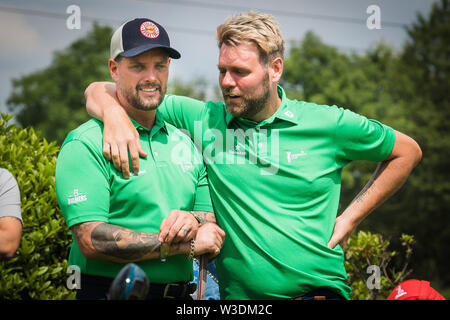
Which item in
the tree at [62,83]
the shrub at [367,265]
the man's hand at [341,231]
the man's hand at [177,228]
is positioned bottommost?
the shrub at [367,265]

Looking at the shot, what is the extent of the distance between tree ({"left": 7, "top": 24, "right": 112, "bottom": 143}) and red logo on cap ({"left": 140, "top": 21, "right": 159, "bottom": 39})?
35.6 m

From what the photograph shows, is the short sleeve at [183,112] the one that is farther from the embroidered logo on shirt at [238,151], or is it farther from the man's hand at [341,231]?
the man's hand at [341,231]

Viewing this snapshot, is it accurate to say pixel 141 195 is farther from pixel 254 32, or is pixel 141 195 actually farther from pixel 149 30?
pixel 254 32

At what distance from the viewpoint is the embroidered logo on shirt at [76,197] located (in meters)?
3.30

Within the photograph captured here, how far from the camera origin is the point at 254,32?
391 cm

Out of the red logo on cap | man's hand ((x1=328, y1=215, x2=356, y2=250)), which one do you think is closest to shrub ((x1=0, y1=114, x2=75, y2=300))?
the red logo on cap

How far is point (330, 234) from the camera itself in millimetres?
4008

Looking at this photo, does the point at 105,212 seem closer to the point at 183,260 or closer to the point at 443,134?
the point at 183,260

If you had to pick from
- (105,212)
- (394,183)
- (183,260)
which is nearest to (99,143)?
(105,212)

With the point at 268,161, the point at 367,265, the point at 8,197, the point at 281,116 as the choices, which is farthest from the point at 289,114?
the point at 367,265

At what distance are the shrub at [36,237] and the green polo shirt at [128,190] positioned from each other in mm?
1613

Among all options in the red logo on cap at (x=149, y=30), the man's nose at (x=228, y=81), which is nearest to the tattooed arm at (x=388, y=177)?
the man's nose at (x=228, y=81)

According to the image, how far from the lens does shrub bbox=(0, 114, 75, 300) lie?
198 inches
